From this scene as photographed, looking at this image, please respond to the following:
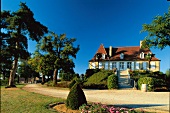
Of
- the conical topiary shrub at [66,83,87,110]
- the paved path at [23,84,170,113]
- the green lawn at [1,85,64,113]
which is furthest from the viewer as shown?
the paved path at [23,84,170,113]

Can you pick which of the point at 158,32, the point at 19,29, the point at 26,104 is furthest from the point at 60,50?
the point at 26,104

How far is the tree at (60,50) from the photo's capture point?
1142 inches

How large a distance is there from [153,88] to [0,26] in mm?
16743

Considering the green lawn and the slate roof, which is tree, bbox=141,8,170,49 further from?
the slate roof

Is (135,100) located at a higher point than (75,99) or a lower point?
lower

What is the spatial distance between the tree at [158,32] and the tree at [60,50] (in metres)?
12.8

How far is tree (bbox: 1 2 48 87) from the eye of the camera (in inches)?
780

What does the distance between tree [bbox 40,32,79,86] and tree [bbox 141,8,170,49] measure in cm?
1279

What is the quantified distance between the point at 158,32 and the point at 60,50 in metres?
16.1

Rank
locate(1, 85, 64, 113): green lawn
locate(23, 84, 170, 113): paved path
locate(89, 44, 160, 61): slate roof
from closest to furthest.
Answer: locate(1, 85, 64, 113): green lawn, locate(23, 84, 170, 113): paved path, locate(89, 44, 160, 61): slate roof

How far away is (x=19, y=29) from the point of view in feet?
73.5

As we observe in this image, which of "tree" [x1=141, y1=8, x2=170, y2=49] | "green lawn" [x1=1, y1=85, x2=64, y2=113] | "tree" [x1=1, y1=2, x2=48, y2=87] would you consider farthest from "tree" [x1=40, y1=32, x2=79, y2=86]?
"green lawn" [x1=1, y1=85, x2=64, y2=113]

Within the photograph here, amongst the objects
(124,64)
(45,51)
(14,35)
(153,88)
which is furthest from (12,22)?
(124,64)

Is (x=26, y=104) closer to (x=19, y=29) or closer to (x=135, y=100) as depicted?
(x=135, y=100)
